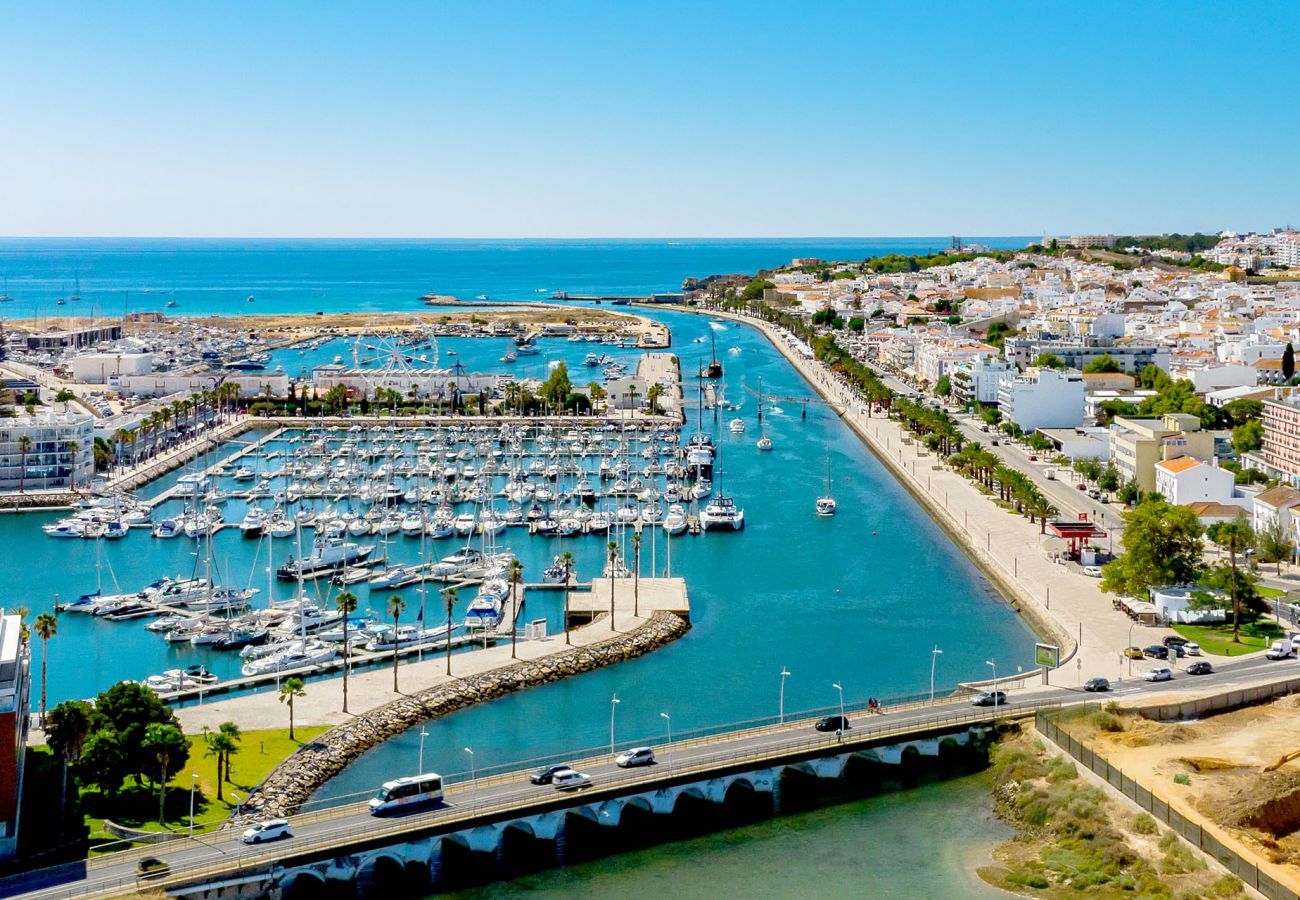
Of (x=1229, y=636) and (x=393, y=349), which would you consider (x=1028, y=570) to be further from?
(x=393, y=349)

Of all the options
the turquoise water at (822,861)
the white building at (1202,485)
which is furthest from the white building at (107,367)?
the turquoise water at (822,861)

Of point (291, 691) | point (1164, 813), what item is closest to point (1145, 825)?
point (1164, 813)

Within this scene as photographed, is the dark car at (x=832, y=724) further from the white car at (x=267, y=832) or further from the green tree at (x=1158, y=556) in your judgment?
the green tree at (x=1158, y=556)

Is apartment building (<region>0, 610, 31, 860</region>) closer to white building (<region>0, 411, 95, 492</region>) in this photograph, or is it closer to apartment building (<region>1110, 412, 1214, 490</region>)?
white building (<region>0, 411, 95, 492</region>)

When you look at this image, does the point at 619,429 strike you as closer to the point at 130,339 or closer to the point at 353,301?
the point at 130,339

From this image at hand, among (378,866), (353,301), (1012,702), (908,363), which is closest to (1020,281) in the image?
(908,363)
